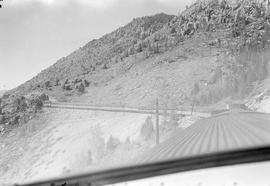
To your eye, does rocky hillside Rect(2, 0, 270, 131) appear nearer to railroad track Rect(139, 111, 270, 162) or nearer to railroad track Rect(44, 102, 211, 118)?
railroad track Rect(44, 102, 211, 118)

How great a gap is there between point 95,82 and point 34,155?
1849mm

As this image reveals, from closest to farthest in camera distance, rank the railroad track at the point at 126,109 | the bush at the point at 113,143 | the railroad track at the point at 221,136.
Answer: the railroad track at the point at 221,136
the railroad track at the point at 126,109
the bush at the point at 113,143

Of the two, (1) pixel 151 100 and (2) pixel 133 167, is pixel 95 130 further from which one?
(2) pixel 133 167

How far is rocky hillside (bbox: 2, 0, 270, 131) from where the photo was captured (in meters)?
3.32

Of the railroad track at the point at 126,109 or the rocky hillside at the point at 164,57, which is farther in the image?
the rocky hillside at the point at 164,57

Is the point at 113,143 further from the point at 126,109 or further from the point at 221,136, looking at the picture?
the point at 221,136

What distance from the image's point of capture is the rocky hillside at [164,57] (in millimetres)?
3316

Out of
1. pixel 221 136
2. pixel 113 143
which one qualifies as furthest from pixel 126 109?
pixel 221 136

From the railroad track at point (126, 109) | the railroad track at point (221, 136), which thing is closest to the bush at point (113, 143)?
the railroad track at point (126, 109)

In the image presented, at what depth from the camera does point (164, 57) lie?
404 centimetres

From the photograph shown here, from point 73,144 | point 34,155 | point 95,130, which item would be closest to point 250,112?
point 95,130

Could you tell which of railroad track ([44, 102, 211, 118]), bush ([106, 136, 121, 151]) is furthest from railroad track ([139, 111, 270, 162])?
bush ([106, 136, 121, 151])

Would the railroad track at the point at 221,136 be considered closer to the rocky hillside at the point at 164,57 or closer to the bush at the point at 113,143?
the rocky hillside at the point at 164,57

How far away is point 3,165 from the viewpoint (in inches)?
190
